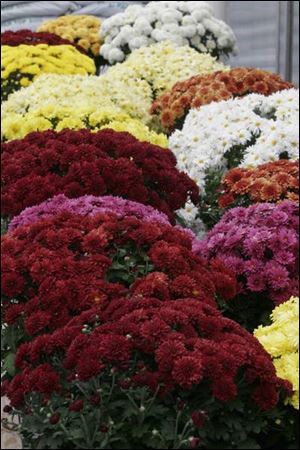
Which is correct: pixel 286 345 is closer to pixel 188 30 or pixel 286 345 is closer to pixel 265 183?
pixel 265 183

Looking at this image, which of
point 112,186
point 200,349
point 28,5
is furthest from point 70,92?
point 28,5

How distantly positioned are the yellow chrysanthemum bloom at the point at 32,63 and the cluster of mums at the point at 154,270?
4.17 feet

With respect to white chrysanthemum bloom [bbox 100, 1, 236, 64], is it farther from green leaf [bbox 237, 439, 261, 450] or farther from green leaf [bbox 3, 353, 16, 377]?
green leaf [bbox 237, 439, 261, 450]

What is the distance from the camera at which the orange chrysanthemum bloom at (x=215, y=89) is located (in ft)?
16.0

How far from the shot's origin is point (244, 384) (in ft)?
7.17

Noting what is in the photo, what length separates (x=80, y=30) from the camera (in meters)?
8.18

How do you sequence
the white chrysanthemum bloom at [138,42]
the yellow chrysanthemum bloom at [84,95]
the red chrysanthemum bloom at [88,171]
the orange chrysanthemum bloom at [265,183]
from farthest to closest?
1. the white chrysanthemum bloom at [138,42]
2. the yellow chrysanthemum bloom at [84,95]
3. the orange chrysanthemum bloom at [265,183]
4. the red chrysanthemum bloom at [88,171]

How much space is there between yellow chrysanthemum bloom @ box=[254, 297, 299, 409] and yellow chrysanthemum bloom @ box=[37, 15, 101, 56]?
5769 mm

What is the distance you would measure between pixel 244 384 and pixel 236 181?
5.27 ft

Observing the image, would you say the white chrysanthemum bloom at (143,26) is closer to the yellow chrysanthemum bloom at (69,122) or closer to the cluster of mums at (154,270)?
the cluster of mums at (154,270)

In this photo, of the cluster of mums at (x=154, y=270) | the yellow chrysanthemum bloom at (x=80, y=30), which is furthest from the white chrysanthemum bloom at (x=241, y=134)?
the yellow chrysanthemum bloom at (x=80, y=30)

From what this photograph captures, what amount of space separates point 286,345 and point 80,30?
20.0ft

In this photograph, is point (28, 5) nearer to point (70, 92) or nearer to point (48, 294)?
point (70, 92)

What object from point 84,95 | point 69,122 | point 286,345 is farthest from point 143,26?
point 286,345
